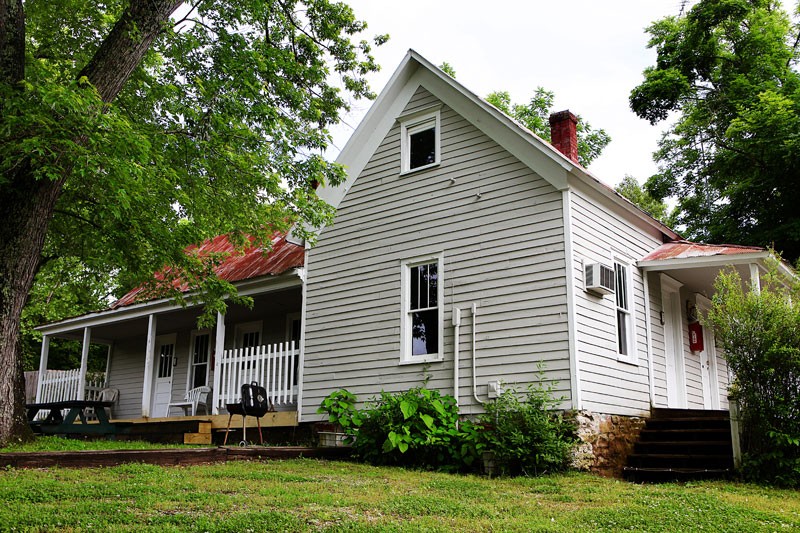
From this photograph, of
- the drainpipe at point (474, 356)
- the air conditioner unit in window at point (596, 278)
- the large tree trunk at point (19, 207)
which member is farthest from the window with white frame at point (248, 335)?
the air conditioner unit in window at point (596, 278)

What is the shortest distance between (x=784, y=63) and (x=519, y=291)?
15.3 metres

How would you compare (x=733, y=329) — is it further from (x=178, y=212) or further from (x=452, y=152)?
(x=178, y=212)

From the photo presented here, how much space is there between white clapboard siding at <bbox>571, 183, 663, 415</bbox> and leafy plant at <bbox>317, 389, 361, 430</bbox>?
358 centimetres

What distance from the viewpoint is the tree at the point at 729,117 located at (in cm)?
1905

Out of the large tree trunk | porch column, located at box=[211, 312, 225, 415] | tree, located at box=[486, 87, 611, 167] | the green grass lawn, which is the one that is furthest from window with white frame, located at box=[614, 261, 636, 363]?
tree, located at box=[486, 87, 611, 167]

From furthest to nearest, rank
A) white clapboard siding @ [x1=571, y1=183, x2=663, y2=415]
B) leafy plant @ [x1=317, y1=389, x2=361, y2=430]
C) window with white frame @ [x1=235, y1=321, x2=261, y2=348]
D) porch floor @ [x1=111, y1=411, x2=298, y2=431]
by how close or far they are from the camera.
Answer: window with white frame @ [x1=235, y1=321, x2=261, y2=348] → porch floor @ [x1=111, y1=411, x2=298, y2=431] → leafy plant @ [x1=317, y1=389, x2=361, y2=430] → white clapboard siding @ [x1=571, y1=183, x2=663, y2=415]

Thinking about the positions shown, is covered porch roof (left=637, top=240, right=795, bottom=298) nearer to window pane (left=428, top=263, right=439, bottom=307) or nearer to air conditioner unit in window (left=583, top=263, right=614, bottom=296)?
air conditioner unit in window (left=583, top=263, right=614, bottom=296)

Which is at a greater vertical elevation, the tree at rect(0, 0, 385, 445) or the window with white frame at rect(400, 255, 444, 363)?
the tree at rect(0, 0, 385, 445)

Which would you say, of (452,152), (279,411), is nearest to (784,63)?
(452,152)

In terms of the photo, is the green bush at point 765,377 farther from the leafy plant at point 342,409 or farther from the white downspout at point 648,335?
the leafy plant at point 342,409

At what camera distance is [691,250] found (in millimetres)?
12570

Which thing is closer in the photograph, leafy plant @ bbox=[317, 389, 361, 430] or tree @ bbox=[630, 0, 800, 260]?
leafy plant @ bbox=[317, 389, 361, 430]

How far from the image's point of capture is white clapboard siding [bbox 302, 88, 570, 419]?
1079cm

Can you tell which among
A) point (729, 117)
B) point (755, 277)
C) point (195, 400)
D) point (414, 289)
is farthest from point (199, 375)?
point (729, 117)
